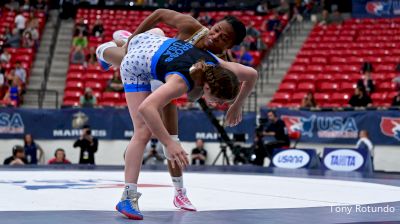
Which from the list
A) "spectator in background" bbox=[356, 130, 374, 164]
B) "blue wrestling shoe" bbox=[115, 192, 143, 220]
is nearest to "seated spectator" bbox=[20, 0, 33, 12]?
"spectator in background" bbox=[356, 130, 374, 164]

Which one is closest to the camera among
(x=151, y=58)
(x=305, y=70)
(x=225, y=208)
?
(x=151, y=58)

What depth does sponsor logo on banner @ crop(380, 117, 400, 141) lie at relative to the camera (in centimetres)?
1285

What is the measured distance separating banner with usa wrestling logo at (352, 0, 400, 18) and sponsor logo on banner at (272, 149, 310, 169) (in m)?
9.09

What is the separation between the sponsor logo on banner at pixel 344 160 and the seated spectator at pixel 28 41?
1002 centimetres

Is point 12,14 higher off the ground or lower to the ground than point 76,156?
higher

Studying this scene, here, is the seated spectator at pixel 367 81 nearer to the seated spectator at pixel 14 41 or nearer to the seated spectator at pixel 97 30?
the seated spectator at pixel 97 30

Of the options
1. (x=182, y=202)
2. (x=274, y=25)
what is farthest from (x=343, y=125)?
(x=182, y=202)

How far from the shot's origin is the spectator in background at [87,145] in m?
13.6

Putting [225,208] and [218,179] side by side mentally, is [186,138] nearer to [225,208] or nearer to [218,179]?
[218,179]

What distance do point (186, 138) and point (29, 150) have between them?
2609mm

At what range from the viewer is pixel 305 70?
1725 cm

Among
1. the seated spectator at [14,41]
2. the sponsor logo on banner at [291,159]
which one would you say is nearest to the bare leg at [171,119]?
the sponsor logo on banner at [291,159]

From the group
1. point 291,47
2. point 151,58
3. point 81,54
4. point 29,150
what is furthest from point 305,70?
point 151,58

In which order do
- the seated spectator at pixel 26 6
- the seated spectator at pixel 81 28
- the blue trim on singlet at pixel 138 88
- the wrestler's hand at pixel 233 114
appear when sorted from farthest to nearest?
the seated spectator at pixel 26 6, the seated spectator at pixel 81 28, the wrestler's hand at pixel 233 114, the blue trim on singlet at pixel 138 88
